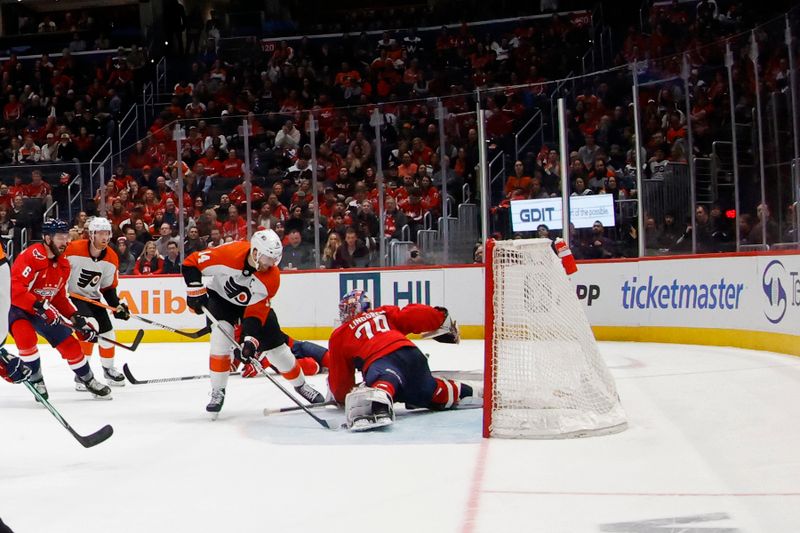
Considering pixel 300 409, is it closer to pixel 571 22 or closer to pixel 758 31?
pixel 758 31

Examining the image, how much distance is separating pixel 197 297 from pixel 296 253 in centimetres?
552

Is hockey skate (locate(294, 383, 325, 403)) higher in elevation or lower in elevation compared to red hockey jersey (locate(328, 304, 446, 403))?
lower

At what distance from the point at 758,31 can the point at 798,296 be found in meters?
2.30

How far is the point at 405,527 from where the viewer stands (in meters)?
3.23

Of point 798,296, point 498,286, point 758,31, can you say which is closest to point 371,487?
point 498,286

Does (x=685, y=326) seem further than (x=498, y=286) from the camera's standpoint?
Yes

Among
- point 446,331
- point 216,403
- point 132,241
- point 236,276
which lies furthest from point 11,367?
point 132,241

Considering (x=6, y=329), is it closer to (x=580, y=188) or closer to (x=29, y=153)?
(x=580, y=188)

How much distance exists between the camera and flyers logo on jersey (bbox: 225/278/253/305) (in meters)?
6.09

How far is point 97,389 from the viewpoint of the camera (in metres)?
7.15

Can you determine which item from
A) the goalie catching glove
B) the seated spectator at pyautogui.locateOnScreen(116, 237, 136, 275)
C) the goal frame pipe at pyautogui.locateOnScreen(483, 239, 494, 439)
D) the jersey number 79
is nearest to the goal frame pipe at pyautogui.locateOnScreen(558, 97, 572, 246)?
the seated spectator at pyautogui.locateOnScreen(116, 237, 136, 275)

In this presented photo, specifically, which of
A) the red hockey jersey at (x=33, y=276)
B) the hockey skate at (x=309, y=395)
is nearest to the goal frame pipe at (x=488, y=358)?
the hockey skate at (x=309, y=395)

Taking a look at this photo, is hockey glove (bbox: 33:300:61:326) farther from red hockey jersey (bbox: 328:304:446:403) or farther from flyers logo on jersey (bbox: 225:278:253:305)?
red hockey jersey (bbox: 328:304:446:403)

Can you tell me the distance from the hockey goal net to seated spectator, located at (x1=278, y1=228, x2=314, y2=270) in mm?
6255
